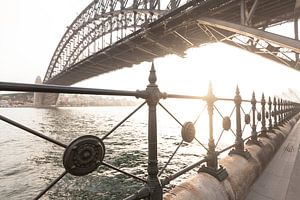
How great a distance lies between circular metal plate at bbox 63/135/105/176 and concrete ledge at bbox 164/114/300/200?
3.33 feet

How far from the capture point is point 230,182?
3207mm

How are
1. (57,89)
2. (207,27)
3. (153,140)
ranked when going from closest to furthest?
1. (57,89)
2. (153,140)
3. (207,27)

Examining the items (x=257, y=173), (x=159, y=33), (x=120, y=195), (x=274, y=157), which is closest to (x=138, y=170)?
(x=120, y=195)

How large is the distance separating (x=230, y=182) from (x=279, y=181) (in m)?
1.15

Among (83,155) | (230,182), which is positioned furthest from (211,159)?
(83,155)

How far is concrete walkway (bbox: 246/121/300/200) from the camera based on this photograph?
327 centimetres

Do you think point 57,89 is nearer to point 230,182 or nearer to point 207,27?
point 230,182

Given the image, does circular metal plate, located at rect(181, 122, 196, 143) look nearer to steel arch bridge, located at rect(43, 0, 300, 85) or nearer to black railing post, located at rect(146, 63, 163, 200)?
black railing post, located at rect(146, 63, 163, 200)

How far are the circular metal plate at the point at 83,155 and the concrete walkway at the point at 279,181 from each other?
2507 millimetres

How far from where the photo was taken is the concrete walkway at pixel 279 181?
3273mm

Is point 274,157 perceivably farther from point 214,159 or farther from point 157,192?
point 157,192

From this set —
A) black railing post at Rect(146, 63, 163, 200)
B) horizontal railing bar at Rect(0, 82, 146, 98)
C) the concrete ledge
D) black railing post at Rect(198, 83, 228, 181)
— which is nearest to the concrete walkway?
the concrete ledge

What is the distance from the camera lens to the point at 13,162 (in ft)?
44.1

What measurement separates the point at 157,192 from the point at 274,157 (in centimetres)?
413
